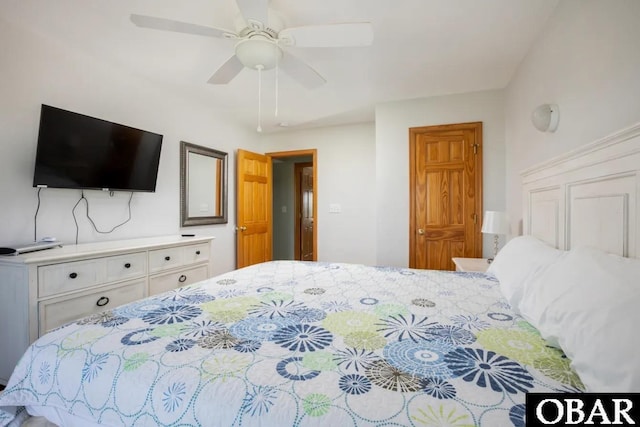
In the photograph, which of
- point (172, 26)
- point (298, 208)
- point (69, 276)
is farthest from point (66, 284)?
point (298, 208)

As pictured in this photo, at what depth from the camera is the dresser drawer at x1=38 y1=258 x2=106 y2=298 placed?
5.68ft

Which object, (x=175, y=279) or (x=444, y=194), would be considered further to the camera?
(x=444, y=194)

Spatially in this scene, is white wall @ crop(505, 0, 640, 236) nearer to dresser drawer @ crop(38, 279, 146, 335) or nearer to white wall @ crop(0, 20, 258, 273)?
dresser drawer @ crop(38, 279, 146, 335)

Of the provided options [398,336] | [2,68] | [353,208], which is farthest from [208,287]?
[353,208]

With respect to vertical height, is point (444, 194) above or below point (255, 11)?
below

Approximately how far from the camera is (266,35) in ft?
5.79

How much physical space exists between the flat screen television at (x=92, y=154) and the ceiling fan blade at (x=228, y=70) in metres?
0.98

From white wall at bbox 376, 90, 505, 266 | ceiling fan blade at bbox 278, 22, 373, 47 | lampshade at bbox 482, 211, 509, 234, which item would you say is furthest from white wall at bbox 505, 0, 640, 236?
ceiling fan blade at bbox 278, 22, 373, 47

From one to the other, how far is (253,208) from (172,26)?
2.88 m

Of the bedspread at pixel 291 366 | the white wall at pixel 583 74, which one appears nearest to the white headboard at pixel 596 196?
the white wall at pixel 583 74

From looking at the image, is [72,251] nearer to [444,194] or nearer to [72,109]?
[72,109]

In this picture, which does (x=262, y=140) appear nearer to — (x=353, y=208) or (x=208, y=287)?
(x=353, y=208)

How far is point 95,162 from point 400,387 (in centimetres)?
264

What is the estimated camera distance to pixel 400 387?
2.46 ft
